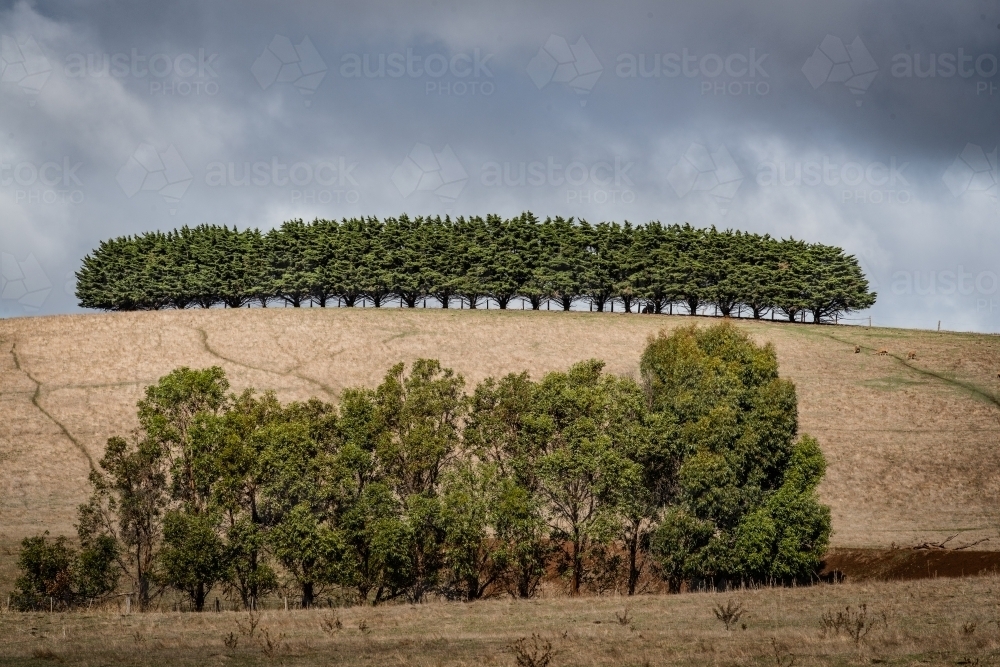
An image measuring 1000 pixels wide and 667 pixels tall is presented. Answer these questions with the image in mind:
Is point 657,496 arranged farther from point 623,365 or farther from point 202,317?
point 202,317

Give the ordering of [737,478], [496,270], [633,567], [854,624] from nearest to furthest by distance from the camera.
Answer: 1. [854,624]
2. [633,567]
3. [737,478]
4. [496,270]

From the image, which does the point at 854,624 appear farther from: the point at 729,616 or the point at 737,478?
the point at 737,478

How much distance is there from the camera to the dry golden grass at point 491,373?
67.8m

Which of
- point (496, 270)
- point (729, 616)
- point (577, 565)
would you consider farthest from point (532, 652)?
point (496, 270)

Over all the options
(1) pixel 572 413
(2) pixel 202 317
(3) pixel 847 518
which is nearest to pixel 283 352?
(2) pixel 202 317

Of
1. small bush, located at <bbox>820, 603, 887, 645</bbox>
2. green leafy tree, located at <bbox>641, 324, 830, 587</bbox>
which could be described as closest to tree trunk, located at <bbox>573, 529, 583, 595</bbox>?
green leafy tree, located at <bbox>641, 324, 830, 587</bbox>

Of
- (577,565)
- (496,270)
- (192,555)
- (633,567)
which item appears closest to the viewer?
(192,555)

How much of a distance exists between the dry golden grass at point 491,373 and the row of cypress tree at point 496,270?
22.5ft

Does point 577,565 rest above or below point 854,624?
below

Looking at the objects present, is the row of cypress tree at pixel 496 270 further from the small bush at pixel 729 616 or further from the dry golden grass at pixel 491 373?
the small bush at pixel 729 616

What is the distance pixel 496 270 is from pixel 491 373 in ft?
122

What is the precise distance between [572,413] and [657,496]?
7.03m

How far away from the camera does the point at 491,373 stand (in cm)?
9556

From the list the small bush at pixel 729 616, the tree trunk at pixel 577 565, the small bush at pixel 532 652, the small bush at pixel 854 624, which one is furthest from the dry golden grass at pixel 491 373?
the small bush at pixel 532 652
